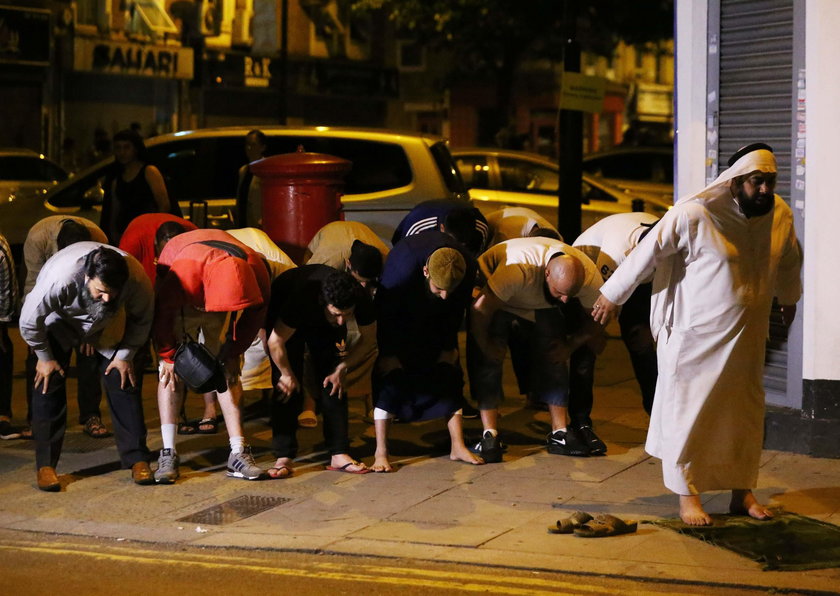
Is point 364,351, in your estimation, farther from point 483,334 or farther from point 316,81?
point 316,81

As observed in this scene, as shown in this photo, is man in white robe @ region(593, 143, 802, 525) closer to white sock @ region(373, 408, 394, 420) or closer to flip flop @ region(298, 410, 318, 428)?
white sock @ region(373, 408, 394, 420)

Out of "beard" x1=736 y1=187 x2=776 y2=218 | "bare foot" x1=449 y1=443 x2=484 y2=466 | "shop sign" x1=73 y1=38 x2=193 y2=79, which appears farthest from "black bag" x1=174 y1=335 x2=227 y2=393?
"shop sign" x1=73 y1=38 x2=193 y2=79

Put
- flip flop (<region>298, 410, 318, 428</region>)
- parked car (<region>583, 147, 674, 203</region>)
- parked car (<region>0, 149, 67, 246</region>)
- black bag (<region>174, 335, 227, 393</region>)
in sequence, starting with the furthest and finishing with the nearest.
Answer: parked car (<region>583, 147, 674, 203</region>) → parked car (<region>0, 149, 67, 246</region>) → flip flop (<region>298, 410, 318, 428</region>) → black bag (<region>174, 335, 227, 393</region>)

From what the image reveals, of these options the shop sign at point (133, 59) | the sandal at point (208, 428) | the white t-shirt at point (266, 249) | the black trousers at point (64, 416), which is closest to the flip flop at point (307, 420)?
the sandal at point (208, 428)

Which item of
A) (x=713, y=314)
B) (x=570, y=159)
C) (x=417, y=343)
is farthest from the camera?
(x=570, y=159)

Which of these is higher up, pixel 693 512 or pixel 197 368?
pixel 197 368

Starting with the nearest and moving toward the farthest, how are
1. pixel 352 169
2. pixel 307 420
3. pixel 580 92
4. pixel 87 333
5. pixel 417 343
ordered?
pixel 87 333, pixel 417 343, pixel 307 420, pixel 580 92, pixel 352 169

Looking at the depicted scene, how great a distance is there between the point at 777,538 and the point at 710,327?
104 centimetres

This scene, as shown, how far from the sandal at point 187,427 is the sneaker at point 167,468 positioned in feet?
A: 4.23

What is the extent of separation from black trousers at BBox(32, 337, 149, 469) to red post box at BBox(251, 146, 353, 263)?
2315 millimetres

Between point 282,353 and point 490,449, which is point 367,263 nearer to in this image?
point 282,353

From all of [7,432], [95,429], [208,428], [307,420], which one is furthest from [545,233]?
[7,432]

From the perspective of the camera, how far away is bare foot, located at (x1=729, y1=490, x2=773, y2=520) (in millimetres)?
7159

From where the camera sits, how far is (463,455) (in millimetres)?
8664
